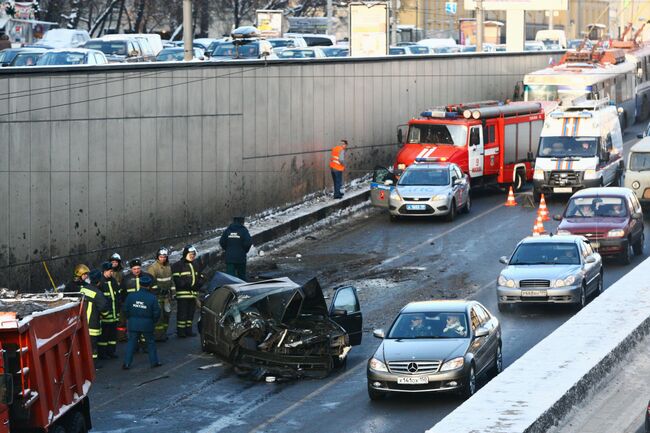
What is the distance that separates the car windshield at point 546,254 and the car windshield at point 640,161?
1116 centimetres

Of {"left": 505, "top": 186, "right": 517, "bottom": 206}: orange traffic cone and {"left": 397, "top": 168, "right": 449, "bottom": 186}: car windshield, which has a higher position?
{"left": 397, "top": 168, "right": 449, "bottom": 186}: car windshield

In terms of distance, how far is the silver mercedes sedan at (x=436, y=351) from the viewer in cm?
1889

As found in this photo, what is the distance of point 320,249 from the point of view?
3269cm

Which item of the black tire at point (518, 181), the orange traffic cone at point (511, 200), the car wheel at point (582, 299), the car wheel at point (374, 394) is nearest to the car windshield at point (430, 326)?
the car wheel at point (374, 394)

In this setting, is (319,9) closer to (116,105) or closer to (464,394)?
(116,105)

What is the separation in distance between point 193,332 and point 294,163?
13.2 meters

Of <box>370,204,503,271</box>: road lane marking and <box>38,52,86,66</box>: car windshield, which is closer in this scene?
<box>370,204,503,271</box>: road lane marking

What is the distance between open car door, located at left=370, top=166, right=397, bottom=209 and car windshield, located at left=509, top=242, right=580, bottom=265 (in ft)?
32.4

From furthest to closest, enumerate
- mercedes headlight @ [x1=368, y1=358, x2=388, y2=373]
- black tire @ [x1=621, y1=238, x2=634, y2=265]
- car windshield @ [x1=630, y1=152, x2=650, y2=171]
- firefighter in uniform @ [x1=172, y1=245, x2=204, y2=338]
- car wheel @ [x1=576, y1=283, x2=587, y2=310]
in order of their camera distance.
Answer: car windshield @ [x1=630, y1=152, x2=650, y2=171] < black tire @ [x1=621, y1=238, x2=634, y2=265] < car wheel @ [x1=576, y1=283, x2=587, y2=310] < firefighter in uniform @ [x1=172, y1=245, x2=204, y2=338] < mercedes headlight @ [x1=368, y1=358, x2=388, y2=373]

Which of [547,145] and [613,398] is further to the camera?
[547,145]

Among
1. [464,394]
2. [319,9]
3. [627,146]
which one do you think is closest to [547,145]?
[627,146]

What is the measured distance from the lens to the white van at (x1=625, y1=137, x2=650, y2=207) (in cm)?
3578

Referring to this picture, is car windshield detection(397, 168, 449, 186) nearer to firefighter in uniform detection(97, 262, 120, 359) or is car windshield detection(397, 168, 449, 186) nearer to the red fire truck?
the red fire truck

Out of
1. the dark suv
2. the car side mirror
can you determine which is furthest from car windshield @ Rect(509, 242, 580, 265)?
the car side mirror
